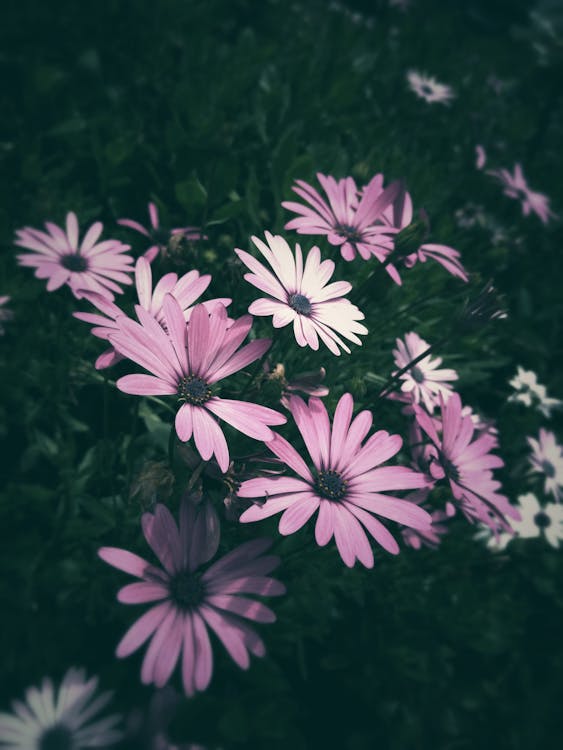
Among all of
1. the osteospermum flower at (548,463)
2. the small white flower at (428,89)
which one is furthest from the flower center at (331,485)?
the small white flower at (428,89)

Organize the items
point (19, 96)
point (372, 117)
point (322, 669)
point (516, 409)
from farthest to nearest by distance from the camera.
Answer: point (372, 117) → point (19, 96) → point (516, 409) → point (322, 669)

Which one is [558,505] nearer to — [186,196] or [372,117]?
[186,196]

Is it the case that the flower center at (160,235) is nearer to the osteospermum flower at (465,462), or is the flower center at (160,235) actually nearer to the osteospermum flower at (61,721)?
the osteospermum flower at (465,462)

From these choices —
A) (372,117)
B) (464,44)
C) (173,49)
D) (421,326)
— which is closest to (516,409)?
(421,326)

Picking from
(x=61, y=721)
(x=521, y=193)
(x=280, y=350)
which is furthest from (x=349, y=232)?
(x=521, y=193)

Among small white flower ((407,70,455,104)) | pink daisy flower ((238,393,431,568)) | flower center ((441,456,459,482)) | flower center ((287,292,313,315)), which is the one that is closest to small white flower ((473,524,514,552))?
flower center ((441,456,459,482))

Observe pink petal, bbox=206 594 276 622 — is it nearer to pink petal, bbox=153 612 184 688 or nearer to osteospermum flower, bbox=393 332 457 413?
pink petal, bbox=153 612 184 688
